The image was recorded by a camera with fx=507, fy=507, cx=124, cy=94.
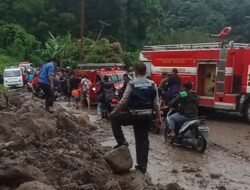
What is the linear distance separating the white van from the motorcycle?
1229 inches

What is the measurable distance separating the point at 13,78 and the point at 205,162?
1297 inches

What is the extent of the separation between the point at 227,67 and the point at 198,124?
6711mm

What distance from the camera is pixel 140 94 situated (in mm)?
7441

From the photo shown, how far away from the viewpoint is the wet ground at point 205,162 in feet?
27.2

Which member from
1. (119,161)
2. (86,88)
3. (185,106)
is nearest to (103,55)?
(86,88)

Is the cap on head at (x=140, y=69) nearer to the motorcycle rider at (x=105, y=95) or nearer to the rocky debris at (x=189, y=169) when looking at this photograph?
the rocky debris at (x=189, y=169)

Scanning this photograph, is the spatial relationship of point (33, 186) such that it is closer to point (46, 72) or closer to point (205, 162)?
point (205, 162)

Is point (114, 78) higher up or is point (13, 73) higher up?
point (114, 78)

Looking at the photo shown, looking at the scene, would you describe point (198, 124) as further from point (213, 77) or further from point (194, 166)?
point (213, 77)

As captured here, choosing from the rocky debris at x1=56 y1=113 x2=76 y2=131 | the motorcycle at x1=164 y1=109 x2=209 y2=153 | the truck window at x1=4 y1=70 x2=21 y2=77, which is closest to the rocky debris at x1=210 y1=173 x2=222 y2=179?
the motorcycle at x1=164 y1=109 x2=209 y2=153

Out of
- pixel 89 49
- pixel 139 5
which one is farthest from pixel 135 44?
pixel 89 49

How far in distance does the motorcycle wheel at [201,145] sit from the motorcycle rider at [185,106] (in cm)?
52

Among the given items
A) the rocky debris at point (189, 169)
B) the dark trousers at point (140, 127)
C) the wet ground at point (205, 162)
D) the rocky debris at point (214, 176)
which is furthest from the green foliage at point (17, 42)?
the dark trousers at point (140, 127)

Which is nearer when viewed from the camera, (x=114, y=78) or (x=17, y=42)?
(x=114, y=78)
